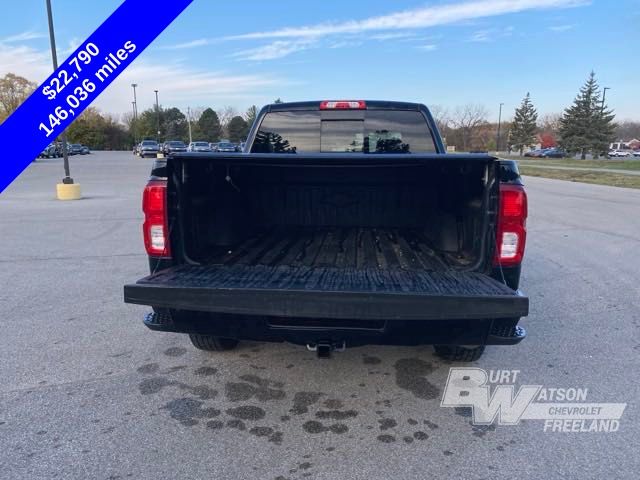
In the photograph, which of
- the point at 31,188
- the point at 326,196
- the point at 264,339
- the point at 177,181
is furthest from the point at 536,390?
the point at 31,188

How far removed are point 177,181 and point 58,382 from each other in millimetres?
1780

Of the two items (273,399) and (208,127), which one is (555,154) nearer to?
(208,127)

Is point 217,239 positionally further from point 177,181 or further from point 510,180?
point 510,180

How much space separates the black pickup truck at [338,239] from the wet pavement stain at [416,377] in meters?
0.22

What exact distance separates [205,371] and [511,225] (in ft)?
8.14

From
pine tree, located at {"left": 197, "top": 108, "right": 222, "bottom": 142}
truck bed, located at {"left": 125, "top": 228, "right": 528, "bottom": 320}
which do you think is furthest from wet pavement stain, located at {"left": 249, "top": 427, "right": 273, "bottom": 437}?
pine tree, located at {"left": 197, "top": 108, "right": 222, "bottom": 142}

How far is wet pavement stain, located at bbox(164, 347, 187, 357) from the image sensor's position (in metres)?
3.96

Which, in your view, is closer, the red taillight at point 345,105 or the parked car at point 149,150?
the red taillight at point 345,105

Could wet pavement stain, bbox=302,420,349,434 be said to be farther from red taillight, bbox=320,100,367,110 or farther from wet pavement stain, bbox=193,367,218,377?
red taillight, bbox=320,100,367,110

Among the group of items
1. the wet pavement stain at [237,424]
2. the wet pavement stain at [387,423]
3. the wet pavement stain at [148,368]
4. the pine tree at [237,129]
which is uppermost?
the pine tree at [237,129]

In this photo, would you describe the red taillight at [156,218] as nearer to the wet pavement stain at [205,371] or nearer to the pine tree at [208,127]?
the wet pavement stain at [205,371]

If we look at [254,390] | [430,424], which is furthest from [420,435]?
[254,390]

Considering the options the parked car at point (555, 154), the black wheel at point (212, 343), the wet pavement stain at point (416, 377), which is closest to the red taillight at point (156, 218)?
the black wheel at point (212, 343)

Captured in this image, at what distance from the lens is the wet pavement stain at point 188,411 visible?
2984 mm
